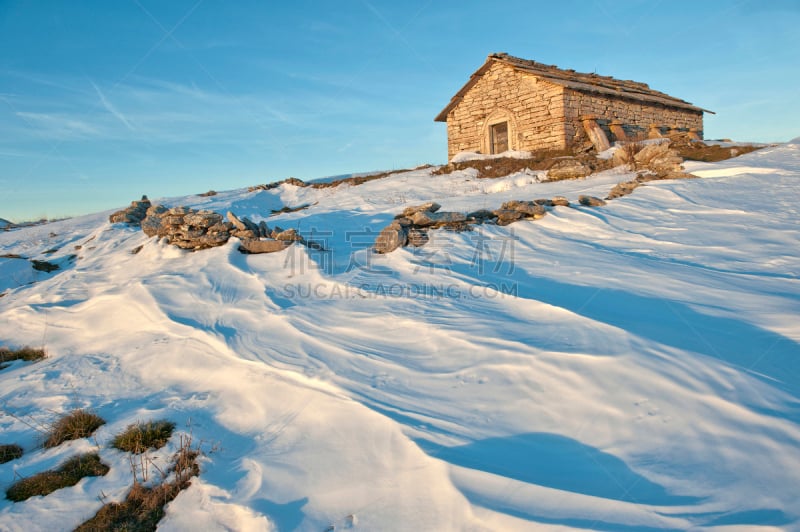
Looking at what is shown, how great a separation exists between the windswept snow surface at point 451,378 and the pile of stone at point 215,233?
28 cm

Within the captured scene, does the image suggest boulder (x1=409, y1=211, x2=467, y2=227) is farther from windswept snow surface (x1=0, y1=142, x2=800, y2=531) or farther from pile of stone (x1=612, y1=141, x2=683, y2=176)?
pile of stone (x1=612, y1=141, x2=683, y2=176)

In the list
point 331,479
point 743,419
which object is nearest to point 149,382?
point 331,479

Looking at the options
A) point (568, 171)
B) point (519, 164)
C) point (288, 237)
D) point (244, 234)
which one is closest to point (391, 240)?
point (288, 237)

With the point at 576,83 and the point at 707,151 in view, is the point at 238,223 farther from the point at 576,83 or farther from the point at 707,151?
the point at 576,83

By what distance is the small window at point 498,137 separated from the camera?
690 inches

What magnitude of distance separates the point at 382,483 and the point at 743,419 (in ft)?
6.48

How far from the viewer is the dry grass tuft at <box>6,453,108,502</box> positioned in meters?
2.69

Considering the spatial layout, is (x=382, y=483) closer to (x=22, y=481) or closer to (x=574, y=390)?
(x=574, y=390)

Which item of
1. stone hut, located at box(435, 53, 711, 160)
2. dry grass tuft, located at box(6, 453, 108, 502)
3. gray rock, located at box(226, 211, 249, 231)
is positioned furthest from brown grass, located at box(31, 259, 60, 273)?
stone hut, located at box(435, 53, 711, 160)

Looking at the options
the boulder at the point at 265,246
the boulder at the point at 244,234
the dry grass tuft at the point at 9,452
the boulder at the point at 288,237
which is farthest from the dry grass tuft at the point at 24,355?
the boulder at the point at 288,237

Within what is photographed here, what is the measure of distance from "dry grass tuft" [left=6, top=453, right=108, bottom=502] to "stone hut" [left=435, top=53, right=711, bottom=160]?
15401 mm

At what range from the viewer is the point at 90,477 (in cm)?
279

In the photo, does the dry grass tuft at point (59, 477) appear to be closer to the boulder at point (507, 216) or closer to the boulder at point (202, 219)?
the boulder at point (202, 219)

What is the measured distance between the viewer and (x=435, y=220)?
693 cm
